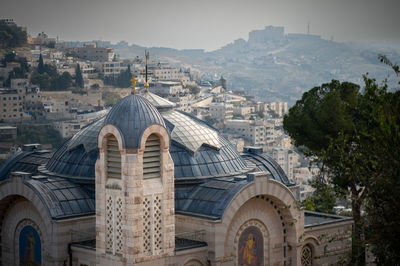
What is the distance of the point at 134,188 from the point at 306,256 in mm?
10028

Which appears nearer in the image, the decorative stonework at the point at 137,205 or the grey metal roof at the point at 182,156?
the decorative stonework at the point at 137,205

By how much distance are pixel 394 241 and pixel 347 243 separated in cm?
1142

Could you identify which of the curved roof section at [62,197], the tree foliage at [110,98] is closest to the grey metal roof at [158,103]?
the curved roof section at [62,197]

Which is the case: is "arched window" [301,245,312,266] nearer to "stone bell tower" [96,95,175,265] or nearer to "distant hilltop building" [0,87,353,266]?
"distant hilltop building" [0,87,353,266]

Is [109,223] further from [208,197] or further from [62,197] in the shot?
[208,197]

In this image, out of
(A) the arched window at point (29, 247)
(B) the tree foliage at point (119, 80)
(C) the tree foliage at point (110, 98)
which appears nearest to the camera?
(A) the arched window at point (29, 247)

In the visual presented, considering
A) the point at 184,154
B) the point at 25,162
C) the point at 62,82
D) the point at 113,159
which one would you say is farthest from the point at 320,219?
the point at 62,82

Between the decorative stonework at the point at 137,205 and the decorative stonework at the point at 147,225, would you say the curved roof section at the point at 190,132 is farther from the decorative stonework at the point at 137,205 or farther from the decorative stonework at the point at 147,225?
the decorative stonework at the point at 147,225

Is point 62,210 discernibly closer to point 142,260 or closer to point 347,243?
point 142,260

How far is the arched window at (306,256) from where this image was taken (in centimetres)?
3312

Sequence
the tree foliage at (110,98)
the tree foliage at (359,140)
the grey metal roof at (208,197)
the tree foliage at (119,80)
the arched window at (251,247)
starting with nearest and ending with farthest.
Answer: the tree foliage at (359,140) < the grey metal roof at (208,197) < the arched window at (251,247) < the tree foliage at (110,98) < the tree foliage at (119,80)

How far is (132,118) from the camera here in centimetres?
2697

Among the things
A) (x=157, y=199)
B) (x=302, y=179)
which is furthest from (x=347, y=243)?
(x=302, y=179)

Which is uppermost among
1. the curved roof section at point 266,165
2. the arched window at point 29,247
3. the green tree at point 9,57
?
the green tree at point 9,57
